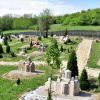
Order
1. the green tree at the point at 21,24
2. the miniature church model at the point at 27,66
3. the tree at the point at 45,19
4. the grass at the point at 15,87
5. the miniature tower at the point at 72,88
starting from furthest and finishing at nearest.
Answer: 1. the green tree at the point at 21,24
2. the tree at the point at 45,19
3. the miniature church model at the point at 27,66
4. the grass at the point at 15,87
5. the miniature tower at the point at 72,88

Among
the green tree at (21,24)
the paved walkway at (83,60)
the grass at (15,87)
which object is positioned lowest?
the grass at (15,87)

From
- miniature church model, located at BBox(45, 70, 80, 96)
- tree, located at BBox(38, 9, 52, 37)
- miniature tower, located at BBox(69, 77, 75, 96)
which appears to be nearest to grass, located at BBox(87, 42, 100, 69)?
miniature church model, located at BBox(45, 70, 80, 96)

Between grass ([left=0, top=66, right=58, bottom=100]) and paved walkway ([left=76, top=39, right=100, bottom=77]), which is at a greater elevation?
paved walkway ([left=76, top=39, right=100, bottom=77])

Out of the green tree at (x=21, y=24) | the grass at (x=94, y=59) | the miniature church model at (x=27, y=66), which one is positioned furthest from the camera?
the green tree at (x=21, y=24)

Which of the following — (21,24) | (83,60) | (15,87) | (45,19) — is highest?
(45,19)

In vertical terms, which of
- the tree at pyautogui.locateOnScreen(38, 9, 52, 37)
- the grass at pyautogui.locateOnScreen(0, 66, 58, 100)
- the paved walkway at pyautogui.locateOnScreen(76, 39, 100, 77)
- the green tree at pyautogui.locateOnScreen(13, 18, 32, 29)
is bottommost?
the grass at pyautogui.locateOnScreen(0, 66, 58, 100)

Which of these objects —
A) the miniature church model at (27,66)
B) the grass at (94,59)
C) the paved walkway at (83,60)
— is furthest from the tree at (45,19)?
the miniature church model at (27,66)

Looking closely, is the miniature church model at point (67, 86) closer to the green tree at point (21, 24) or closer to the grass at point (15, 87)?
the grass at point (15, 87)

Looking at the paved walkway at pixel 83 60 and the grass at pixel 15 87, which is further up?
the paved walkway at pixel 83 60

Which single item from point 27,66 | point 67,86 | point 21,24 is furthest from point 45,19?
point 67,86

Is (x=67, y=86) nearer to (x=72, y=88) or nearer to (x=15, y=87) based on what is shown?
(x=72, y=88)

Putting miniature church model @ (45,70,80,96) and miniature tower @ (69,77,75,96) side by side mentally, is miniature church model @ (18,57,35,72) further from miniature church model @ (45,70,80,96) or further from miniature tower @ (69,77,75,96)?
miniature tower @ (69,77,75,96)

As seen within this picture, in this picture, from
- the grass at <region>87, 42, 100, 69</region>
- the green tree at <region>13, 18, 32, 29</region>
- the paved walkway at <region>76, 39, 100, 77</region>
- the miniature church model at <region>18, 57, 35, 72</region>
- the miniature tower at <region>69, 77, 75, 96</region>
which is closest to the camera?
the miniature tower at <region>69, 77, 75, 96</region>

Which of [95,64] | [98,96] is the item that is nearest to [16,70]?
[95,64]
